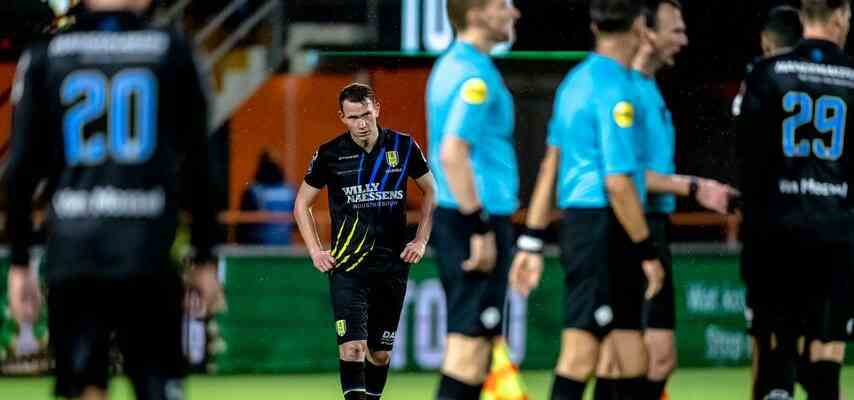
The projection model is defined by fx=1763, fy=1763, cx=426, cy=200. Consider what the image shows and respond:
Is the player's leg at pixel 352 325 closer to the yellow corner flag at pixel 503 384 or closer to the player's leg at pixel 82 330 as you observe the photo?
the yellow corner flag at pixel 503 384

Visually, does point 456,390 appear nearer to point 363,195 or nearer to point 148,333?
point 148,333

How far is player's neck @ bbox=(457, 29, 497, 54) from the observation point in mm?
7285

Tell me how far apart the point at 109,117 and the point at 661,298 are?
136 inches

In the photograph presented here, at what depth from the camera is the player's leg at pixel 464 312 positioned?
7109 mm

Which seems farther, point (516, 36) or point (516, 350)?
point (516, 36)

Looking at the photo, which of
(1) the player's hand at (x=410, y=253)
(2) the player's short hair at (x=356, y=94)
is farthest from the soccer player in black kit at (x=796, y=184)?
(2) the player's short hair at (x=356, y=94)

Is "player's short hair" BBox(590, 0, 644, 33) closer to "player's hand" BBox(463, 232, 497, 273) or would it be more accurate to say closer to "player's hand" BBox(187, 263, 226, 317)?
"player's hand" BBox(463, 232, 497, 273)

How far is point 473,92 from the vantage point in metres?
7.08

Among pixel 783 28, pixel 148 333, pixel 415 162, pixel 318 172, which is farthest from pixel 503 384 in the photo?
pixel 148 333

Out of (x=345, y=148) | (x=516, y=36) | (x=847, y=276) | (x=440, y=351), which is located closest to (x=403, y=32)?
(x=516, y=36)

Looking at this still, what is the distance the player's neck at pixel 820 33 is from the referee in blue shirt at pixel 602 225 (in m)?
0.99

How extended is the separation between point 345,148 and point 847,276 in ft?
9.05

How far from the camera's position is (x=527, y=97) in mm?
16688

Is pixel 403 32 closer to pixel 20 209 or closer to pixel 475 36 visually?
pixel 475 36
